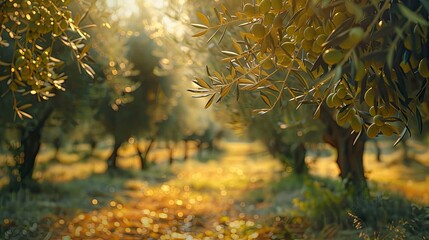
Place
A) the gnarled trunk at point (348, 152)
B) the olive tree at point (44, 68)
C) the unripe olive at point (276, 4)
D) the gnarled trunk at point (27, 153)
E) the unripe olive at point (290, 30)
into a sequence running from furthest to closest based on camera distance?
1. the gnarled trunk at point (27, 153)
2. the gnarled trunk at point (348, 152)
3. the olive tree at point (44, 68)
4. the unripe olive at point (290, 30)
5. the unripe olive at point (276, 4)

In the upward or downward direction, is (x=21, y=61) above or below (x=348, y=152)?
above

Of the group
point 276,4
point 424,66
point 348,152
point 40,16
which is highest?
point 40,16

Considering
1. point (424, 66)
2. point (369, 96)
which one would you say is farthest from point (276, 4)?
point (424, 66)

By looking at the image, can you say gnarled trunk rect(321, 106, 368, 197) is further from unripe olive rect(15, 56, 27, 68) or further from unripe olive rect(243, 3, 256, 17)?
unripe olive rect(15, 56, 27, 68)

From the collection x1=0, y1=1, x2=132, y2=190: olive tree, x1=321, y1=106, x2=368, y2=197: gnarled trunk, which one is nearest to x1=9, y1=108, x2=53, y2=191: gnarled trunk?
x1=0, y1=1, x2=132, y2=190: olive tree

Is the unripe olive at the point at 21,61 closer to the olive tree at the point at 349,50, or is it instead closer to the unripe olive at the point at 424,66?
the olive tree at the point at 349,50

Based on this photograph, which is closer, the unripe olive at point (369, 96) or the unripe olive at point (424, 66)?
the unripe olive at point (424, 66)

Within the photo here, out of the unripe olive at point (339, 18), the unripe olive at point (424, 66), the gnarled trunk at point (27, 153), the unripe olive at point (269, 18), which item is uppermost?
the unripe olive at point (269, 18)

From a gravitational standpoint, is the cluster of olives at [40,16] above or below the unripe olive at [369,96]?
above

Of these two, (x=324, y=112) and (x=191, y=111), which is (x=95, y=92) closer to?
(x=324, y=112)

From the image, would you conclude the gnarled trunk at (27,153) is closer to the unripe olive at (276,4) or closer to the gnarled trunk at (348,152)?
the gnarled trunk at (348,152)

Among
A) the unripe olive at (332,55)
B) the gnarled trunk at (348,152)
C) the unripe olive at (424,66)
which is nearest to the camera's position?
the unripe olive at (332,55)

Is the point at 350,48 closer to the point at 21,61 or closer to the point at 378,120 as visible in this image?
the point at 378,120

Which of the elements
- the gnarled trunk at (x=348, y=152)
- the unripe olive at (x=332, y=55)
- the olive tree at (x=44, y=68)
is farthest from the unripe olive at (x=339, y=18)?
the gnarled trunk at (x=348, y=152)
